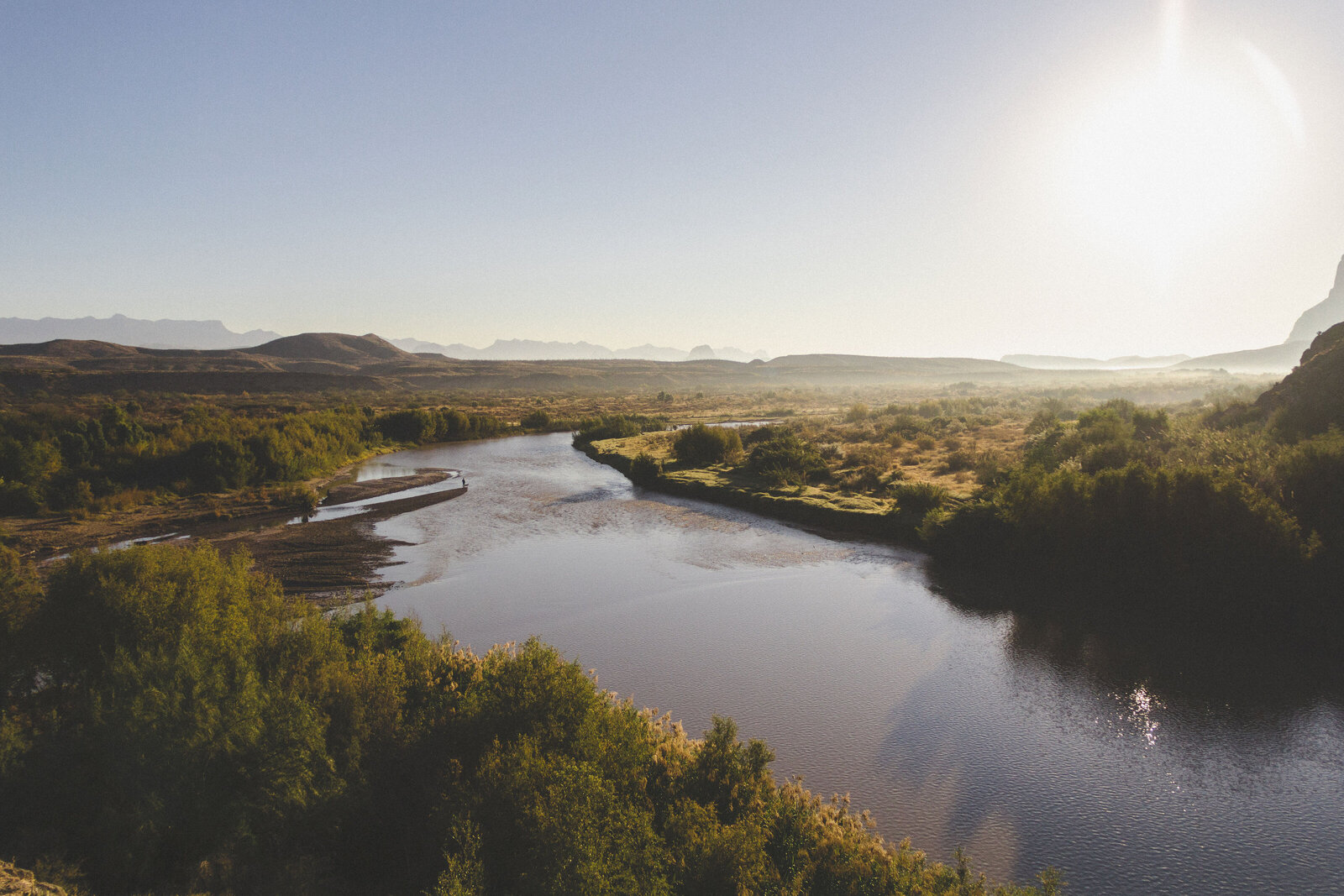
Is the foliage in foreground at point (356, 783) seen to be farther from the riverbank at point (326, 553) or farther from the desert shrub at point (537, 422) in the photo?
the desert shrub at point (537, 422)

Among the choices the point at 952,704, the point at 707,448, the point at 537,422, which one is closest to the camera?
the point at 952,704

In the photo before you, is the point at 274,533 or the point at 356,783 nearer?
the point at 356,783

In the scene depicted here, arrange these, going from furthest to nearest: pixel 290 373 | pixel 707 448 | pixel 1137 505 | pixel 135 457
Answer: pixel 290 373
pixel 707 448
pixel 135 457
pixel 1137 505

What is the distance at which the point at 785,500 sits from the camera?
2962 cm

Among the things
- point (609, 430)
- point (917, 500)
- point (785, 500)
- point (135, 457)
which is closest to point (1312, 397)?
point (917, 500)

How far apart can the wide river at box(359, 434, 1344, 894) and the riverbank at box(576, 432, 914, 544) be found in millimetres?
2475

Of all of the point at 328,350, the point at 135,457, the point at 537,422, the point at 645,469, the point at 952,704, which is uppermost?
the point at 328,350

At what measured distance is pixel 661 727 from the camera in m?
10.3

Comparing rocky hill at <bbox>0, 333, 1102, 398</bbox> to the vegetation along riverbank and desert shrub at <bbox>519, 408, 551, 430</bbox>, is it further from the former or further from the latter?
the vegetation along riverbank

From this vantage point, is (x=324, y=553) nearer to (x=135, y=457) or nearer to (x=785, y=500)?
(x=135, y=457)

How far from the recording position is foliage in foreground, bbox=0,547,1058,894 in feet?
20.9

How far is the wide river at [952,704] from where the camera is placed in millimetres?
8703

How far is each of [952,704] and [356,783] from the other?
412 inches

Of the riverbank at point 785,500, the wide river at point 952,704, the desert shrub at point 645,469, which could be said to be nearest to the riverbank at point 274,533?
the wide river at point 952,704
